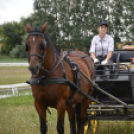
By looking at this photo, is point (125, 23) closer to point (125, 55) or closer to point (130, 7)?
point (130, 7)

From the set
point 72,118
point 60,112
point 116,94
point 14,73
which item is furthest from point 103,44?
point 14,73

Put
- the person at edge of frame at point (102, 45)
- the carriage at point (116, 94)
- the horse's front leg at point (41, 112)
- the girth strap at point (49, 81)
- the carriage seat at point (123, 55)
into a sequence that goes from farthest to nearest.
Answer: the carriage seat at point (123, 55)
the person at edge of frame at point (102, 45)
the carriage at point (116, 94)
the horse's front leg at point (41, 112)
the girth strap at point (49, 81)

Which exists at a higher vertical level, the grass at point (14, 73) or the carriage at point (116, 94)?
the carriage at point (116, 94)

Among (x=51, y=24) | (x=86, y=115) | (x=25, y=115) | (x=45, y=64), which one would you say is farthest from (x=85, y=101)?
(x=51, y=24)

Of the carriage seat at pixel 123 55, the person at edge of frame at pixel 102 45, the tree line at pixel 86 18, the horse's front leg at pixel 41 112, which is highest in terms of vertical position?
the tree line at pixel 86 18

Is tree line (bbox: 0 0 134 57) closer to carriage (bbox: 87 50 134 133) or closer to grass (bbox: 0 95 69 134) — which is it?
grass (bbox: 0 95 69 134)

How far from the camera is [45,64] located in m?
3.38

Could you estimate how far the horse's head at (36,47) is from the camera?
300cm

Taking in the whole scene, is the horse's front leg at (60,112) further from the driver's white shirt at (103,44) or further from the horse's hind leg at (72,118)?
the driver's white shirt at (103,44)

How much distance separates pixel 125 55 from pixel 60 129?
2630mm

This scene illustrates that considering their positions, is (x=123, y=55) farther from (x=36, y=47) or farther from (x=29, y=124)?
(x=36, y=47)

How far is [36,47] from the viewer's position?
3080 mm

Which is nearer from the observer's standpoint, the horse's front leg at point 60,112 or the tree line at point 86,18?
the horse's front leg at point 60,112

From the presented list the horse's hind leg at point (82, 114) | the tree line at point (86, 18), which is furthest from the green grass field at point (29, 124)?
the tree line at point (86, 18)
